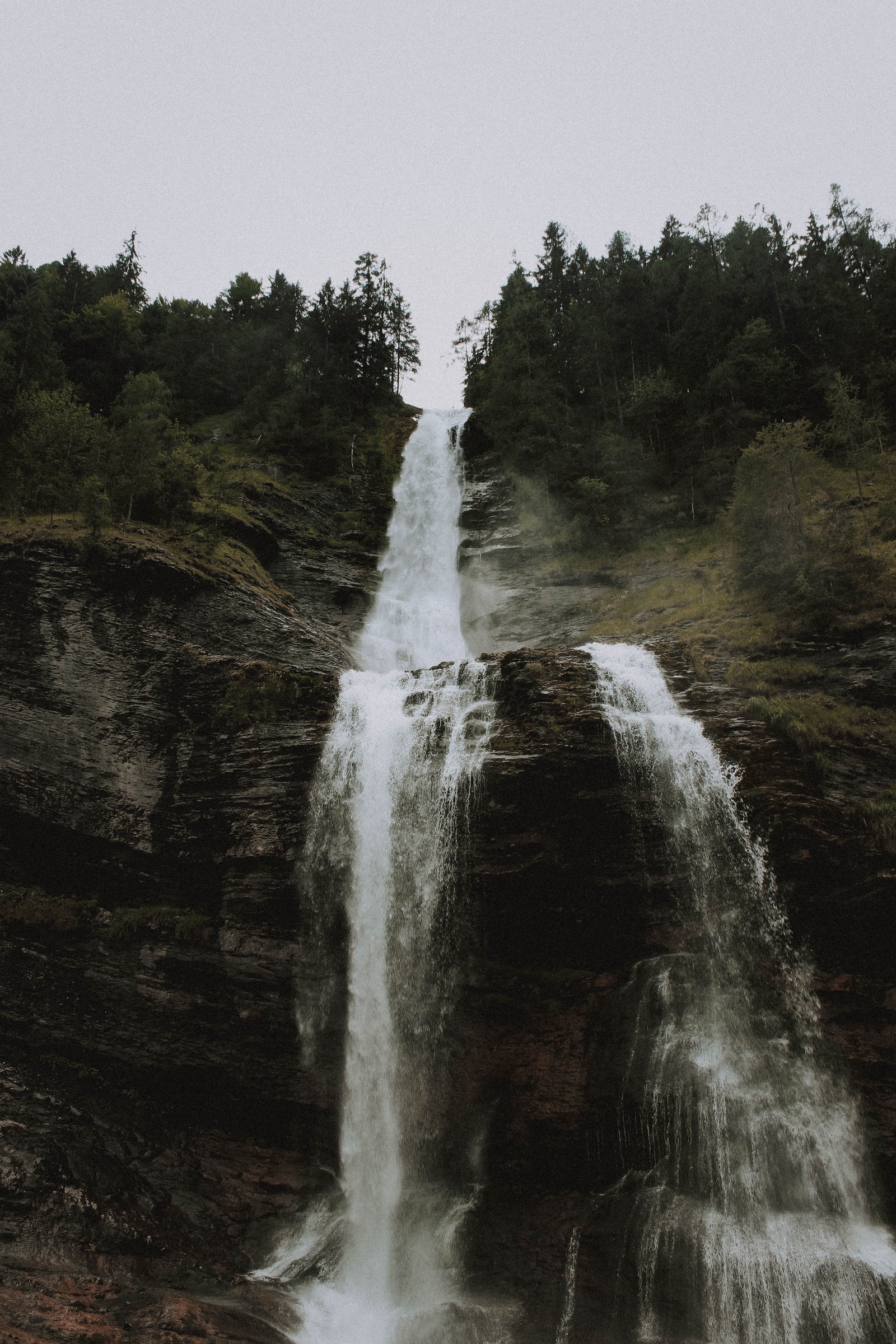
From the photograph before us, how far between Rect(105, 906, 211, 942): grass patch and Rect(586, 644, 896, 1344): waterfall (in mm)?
8873

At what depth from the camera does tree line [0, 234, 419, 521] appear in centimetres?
2272

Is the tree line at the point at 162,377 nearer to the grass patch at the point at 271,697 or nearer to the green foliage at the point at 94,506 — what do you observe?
the green foliage at the point at 94,506

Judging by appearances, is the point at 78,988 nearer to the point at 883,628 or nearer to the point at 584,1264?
the point at 584,1264

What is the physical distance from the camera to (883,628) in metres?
16.6

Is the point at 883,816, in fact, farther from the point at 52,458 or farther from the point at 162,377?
the point at 162,377

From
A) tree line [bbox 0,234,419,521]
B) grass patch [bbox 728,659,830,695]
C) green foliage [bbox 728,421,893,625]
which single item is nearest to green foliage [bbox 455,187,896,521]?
green foliage [bbox 728,421,893,625]

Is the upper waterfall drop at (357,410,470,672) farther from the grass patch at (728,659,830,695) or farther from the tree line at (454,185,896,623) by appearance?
the grass patch at (728,659,830,695)

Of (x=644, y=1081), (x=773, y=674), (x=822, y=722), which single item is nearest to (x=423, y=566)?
(x=773, y=674)

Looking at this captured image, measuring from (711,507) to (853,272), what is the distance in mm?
21646

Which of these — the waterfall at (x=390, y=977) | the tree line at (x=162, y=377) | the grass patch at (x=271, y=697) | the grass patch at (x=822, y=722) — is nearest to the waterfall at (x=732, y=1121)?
the grass patch at (x=822, y=722)

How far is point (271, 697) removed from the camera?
16.5 meters

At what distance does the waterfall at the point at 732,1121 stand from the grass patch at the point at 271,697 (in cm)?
663

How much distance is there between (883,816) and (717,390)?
78.5 ft

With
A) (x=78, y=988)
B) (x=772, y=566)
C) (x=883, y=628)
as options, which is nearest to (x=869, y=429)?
(x=772, y=566)
